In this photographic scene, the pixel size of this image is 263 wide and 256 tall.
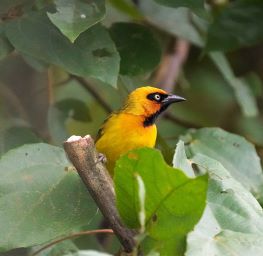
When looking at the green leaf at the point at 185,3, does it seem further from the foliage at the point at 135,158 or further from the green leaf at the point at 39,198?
the green leaf at the point at 39,198

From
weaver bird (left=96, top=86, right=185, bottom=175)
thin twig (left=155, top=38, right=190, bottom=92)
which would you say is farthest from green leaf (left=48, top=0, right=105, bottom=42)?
thin twig (left=155, top=38, right=190, bottom=92)

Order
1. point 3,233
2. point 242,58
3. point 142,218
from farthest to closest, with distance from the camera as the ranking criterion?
point 242,58 → point 3,233 → point 142,218

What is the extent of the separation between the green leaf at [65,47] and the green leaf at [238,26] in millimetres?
1010

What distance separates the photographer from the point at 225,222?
8.13ft

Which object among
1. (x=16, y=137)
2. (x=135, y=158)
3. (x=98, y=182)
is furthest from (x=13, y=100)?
(x=135, y=158)

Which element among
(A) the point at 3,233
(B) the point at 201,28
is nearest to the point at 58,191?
(A) the point at 3,233

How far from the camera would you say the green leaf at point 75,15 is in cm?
282

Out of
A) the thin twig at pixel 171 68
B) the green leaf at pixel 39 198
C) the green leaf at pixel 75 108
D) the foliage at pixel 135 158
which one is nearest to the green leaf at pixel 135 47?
the foliage at pixel 135 158

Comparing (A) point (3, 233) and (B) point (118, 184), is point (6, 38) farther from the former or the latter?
(B) point (118, 184)

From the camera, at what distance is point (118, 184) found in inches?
85.5

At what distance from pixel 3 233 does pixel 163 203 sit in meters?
0.67

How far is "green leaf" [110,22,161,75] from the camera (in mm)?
3607

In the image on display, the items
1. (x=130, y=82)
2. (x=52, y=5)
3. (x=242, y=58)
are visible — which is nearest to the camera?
(x=52, y=5)

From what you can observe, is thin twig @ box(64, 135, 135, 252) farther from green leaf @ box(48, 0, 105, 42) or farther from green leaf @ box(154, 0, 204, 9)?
green leaf @ box(154, 0, 204, 9)
